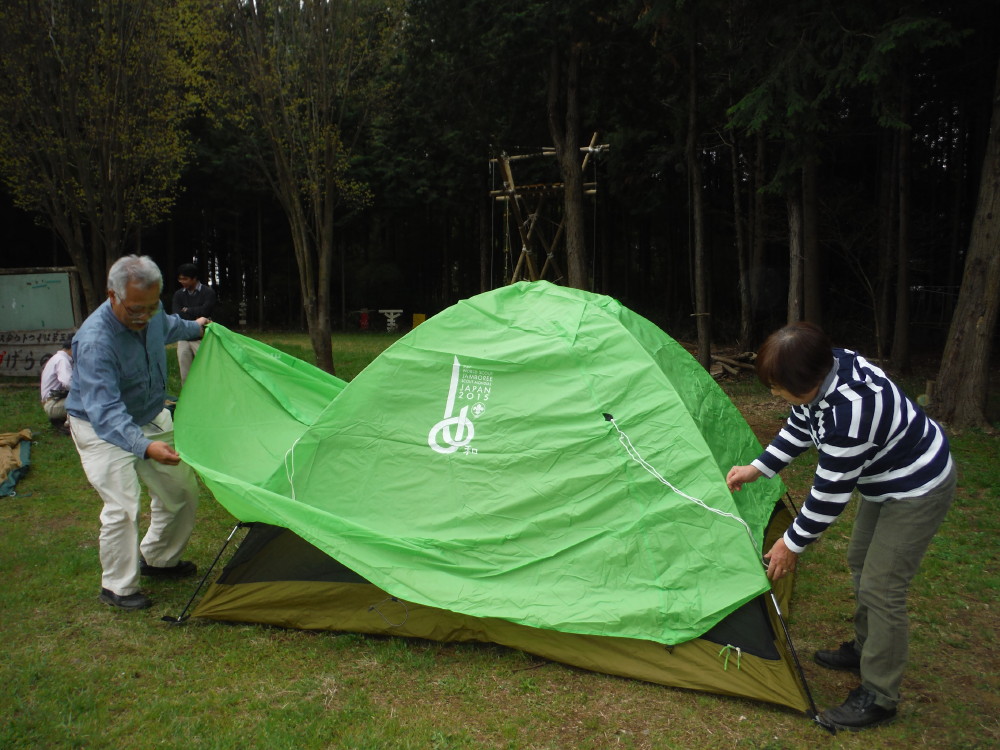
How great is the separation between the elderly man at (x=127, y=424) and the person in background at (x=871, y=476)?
2899 mm

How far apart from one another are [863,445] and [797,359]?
1.31 feet

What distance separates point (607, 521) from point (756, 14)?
822 cm

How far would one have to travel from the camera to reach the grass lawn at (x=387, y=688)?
9.52ft

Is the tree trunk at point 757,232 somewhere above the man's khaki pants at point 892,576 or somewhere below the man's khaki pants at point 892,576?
above

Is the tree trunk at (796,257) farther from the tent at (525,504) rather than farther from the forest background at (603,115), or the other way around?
the tent at (525,504)

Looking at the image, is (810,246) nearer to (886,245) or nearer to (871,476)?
(886,245)

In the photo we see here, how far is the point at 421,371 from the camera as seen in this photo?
13.1 feet

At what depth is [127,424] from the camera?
372cm

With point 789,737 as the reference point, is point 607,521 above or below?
above

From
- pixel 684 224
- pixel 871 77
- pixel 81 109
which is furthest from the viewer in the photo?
pixel 684 224

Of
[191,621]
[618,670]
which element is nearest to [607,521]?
[618,670]

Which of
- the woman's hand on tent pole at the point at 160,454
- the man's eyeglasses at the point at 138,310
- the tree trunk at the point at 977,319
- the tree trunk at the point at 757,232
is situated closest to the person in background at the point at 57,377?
the man's eyeglasses at the point at 138,310

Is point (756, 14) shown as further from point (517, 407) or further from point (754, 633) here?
point (754, 633)

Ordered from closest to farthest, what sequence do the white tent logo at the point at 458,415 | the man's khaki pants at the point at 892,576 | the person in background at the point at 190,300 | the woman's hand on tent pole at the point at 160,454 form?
the man's khaki pants at the point at 892,576 < the woman's hand on tent pole at the point at 160,454 < the white tent logo at the point at 458,415 < the person in background at the point at 190,300
